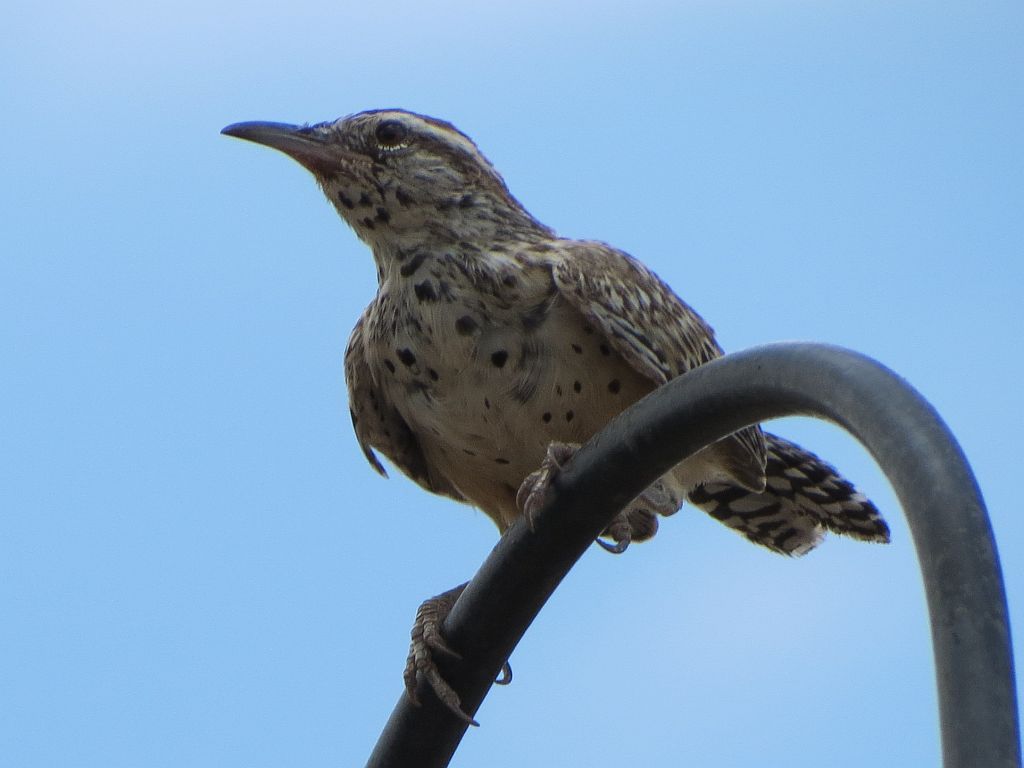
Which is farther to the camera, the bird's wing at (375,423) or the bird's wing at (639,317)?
the bird's wing at (375,423)

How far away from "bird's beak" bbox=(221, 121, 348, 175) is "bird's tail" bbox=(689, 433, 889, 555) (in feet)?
5.26

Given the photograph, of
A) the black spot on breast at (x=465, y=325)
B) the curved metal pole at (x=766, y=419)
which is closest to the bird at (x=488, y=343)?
the black spot on breast at (x=465, y=325)

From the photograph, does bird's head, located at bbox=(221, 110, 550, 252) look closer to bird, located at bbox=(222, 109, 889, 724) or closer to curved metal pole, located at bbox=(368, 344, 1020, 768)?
bird, located at bbox=(222, 109, 889, 724)

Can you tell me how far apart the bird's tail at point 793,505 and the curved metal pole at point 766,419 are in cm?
202

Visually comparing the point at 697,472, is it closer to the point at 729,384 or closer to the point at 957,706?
the point at 729,384

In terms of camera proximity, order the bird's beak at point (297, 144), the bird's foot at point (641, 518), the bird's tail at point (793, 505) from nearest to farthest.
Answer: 1. the bird's foot at point (641, 518)
2. the bird's beak at point (297, 144)
3. the bird's tail at point (793, 505)

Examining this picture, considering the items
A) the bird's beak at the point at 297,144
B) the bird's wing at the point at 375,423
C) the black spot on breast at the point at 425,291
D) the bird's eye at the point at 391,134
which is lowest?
the bird's wing at the point at 375,423

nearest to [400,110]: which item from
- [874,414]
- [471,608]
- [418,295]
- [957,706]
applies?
[418,295]

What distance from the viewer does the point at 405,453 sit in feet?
16.9

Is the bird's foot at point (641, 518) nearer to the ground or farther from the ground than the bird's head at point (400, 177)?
nearer to the ground

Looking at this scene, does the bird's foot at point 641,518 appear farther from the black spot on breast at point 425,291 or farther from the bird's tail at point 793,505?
the black spot on breast at point 425,291

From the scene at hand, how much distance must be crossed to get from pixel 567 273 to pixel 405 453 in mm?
952

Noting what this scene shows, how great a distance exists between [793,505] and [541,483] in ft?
7.28

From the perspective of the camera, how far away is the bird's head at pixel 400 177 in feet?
16.3
